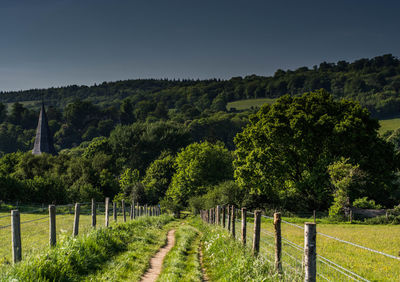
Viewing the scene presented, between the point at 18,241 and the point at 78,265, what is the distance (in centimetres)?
151

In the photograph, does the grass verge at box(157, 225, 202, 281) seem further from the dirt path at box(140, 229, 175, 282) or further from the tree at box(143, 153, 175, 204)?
the tree at box(143, 153, 175, 204)

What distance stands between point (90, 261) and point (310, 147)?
33.2m

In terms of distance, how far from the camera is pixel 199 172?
64.7 m

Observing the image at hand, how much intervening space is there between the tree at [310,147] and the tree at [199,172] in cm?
2221

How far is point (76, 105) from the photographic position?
6161 inches

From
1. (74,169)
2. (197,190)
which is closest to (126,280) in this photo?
(197,190)

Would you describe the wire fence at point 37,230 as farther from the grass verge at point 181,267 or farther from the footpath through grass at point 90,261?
the grass verge at point 181,267

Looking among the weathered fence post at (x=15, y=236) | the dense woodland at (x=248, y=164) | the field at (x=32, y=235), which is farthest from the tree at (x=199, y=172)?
the weathered fence post at (x=15, y=236)

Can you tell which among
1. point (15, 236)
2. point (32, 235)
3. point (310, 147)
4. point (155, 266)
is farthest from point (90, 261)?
point (310, 147)

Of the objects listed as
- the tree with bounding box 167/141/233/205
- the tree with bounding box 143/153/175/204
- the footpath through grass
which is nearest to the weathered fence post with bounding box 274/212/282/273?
the footpath through grass

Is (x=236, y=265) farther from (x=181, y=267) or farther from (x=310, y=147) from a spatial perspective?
(x=310, y=147)

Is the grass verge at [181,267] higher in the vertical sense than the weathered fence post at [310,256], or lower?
lower

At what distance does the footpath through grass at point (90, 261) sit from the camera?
7116 mm

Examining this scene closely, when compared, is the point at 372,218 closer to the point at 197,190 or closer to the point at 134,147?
the point at 197,190
